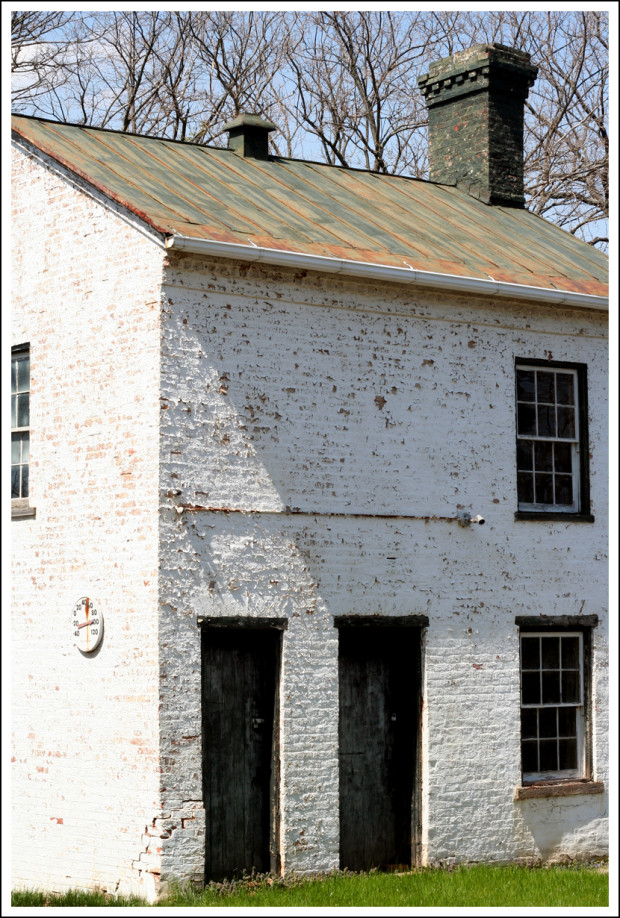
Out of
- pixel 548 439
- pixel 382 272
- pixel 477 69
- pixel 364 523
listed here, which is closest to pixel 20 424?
pixel 364 523

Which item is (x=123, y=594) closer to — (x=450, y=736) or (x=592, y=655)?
(x=450, y=736)

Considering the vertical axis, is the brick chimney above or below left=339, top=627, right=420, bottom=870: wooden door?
above

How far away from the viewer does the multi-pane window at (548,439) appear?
562 inches

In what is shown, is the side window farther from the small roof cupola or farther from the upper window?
the small roof cupola

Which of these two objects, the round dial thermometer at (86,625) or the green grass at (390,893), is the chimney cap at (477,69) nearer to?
the round dial thermometer at (86,625)

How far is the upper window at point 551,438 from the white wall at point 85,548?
14.1 ft

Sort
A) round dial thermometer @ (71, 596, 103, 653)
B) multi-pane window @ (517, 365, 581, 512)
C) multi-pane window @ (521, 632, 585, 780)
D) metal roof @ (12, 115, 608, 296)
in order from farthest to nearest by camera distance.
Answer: multi-pane window @ (517, 365, 581, 512), multi-pane window @ (521, 632, 585, 780), metal roof @ (12, 115, 608, 296), round dial thermometer @ (71, 596, 103, 653)

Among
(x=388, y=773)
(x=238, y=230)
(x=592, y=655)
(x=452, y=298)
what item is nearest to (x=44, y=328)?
(x=238, y=230)

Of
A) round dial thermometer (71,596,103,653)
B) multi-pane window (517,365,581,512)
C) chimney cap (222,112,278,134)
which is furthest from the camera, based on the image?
chimney cap (222,112,278,134)

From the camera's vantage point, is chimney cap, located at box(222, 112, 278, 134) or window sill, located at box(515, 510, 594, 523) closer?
window sill, located at box(515, 510, 594, 523)

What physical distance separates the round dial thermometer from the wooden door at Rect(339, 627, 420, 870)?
2.30 meters

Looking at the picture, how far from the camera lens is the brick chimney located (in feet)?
58.4

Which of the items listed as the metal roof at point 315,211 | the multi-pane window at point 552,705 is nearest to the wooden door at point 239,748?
the multi-pane window at point 552,705

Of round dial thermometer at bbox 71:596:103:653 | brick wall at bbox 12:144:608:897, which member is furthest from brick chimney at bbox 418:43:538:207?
round dial thermometer at bbox 71:596:103:653
